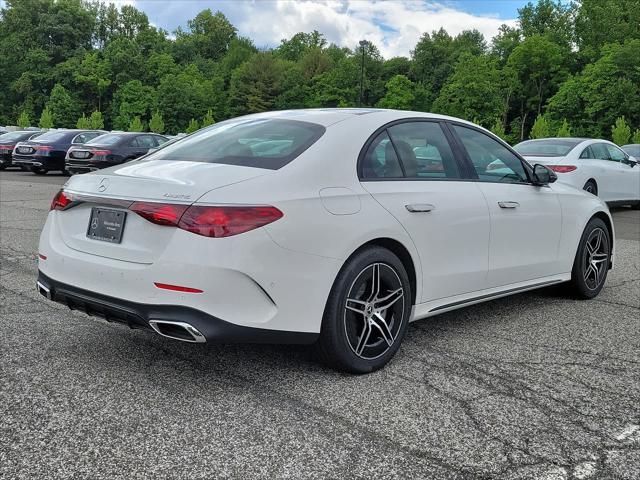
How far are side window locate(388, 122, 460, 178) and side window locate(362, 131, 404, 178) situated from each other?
2.6 inches

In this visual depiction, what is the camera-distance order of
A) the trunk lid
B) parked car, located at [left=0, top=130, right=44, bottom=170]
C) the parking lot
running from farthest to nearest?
parked car, located at [left=0, top=130, right=44, bottom=170], the trunk lid, the parking lot

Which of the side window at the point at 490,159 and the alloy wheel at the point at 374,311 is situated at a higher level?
the side window at the point at 490,159

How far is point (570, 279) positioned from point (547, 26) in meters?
85.1

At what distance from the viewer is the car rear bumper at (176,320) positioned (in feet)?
10.3

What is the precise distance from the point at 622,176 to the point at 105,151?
13557 millimetres

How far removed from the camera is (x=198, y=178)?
3361mm

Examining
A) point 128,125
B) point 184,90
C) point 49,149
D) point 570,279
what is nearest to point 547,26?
point 184,90

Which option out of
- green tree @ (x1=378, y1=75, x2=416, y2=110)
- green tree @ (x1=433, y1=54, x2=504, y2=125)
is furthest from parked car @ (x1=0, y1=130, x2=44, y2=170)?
green tree @ (x1=378, y1=75, x2=416, y2=110)

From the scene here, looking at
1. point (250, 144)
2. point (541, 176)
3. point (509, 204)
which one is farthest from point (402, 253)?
point (541, 176)

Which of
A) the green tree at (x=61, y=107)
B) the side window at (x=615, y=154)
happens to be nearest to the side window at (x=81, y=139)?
the side window at (x=615, y=154)

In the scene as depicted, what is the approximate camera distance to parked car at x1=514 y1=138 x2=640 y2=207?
1187cm

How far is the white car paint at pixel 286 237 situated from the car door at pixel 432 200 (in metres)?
0.01

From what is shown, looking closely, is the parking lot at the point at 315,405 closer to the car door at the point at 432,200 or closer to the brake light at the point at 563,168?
the car door at the point at 432,200

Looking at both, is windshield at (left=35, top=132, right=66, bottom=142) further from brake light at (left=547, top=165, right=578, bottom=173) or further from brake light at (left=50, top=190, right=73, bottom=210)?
brake light at (left=50, top=190, right=73, bottom=210)
